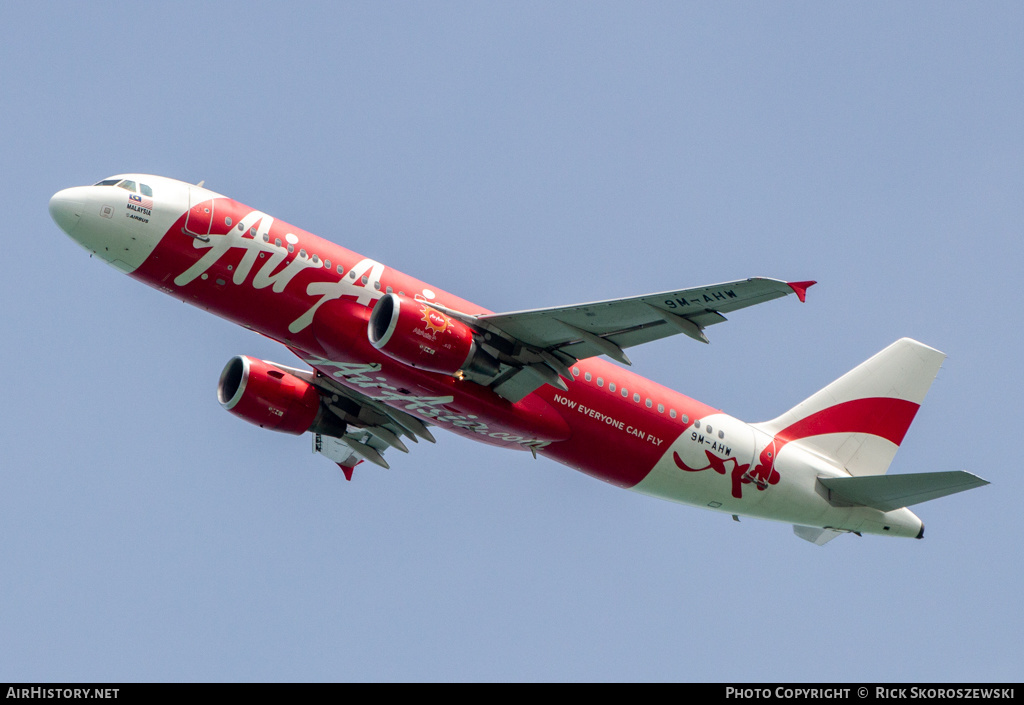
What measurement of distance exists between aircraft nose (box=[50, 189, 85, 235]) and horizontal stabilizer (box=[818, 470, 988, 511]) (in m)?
24.3

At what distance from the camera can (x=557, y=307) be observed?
31.8 metres

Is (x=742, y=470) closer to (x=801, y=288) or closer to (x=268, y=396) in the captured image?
(x=801, y=288)

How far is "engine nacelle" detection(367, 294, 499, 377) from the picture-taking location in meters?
31.5

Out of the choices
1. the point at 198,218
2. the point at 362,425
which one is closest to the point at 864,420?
the point at 362,425

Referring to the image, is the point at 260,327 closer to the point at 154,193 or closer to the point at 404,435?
the point at 154,193

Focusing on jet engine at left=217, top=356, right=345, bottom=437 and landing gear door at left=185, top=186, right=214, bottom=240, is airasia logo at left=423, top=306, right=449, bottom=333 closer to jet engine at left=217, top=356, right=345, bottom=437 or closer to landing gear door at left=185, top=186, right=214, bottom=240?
landing gear door at left=185, top=186, right=214, bottom=240

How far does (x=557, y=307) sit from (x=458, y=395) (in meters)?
4.07

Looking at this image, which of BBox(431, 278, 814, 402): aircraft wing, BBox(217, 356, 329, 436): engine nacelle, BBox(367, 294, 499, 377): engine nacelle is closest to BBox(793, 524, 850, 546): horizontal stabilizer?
BBox(431, 278, 814, 402): aircraft wing

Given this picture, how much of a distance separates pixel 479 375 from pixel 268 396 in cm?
828

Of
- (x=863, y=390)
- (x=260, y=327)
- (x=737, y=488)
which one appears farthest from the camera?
(x=863, y=390)

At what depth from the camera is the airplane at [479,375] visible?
104 ft

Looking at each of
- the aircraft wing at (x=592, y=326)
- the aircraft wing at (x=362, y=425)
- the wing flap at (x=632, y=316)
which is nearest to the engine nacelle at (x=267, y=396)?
the aircraft wing at (x=362, y=425)

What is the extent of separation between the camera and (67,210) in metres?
31.5
